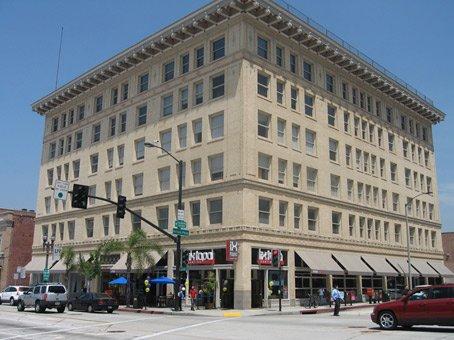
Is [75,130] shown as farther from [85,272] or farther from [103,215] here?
[85,272]

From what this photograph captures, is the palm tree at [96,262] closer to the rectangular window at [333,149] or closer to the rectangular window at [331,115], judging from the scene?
the rectangular window at [333,149]

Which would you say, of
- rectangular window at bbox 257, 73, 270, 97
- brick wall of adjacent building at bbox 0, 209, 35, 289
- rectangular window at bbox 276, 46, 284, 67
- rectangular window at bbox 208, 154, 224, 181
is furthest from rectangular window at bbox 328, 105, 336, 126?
brick wall of adjacent building at bbox 0, 209, 35, 289

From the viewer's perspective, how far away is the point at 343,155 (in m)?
50.5

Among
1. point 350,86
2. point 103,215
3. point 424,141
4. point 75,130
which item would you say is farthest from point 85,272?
point 424,141

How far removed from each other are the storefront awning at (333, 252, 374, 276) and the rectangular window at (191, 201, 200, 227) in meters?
13.0

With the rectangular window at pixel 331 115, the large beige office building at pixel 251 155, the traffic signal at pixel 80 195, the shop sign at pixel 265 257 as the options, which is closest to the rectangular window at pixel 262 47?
the large beige office building at pixel 251 155

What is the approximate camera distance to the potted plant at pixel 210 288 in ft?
126

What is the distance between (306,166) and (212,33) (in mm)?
13902

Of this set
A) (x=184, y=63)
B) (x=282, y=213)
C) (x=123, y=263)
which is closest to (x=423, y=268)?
(x=282, y=213)

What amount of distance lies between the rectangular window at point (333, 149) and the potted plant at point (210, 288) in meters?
17.3

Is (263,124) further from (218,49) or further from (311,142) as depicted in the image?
(218,49)

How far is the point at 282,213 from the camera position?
140 ft

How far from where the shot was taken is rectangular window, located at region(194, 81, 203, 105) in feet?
146

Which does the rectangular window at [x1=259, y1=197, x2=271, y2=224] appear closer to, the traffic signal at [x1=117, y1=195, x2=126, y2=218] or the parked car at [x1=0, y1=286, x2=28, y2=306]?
the traffic signal at [x1=117, y1=195, x2=126, y2=218]
